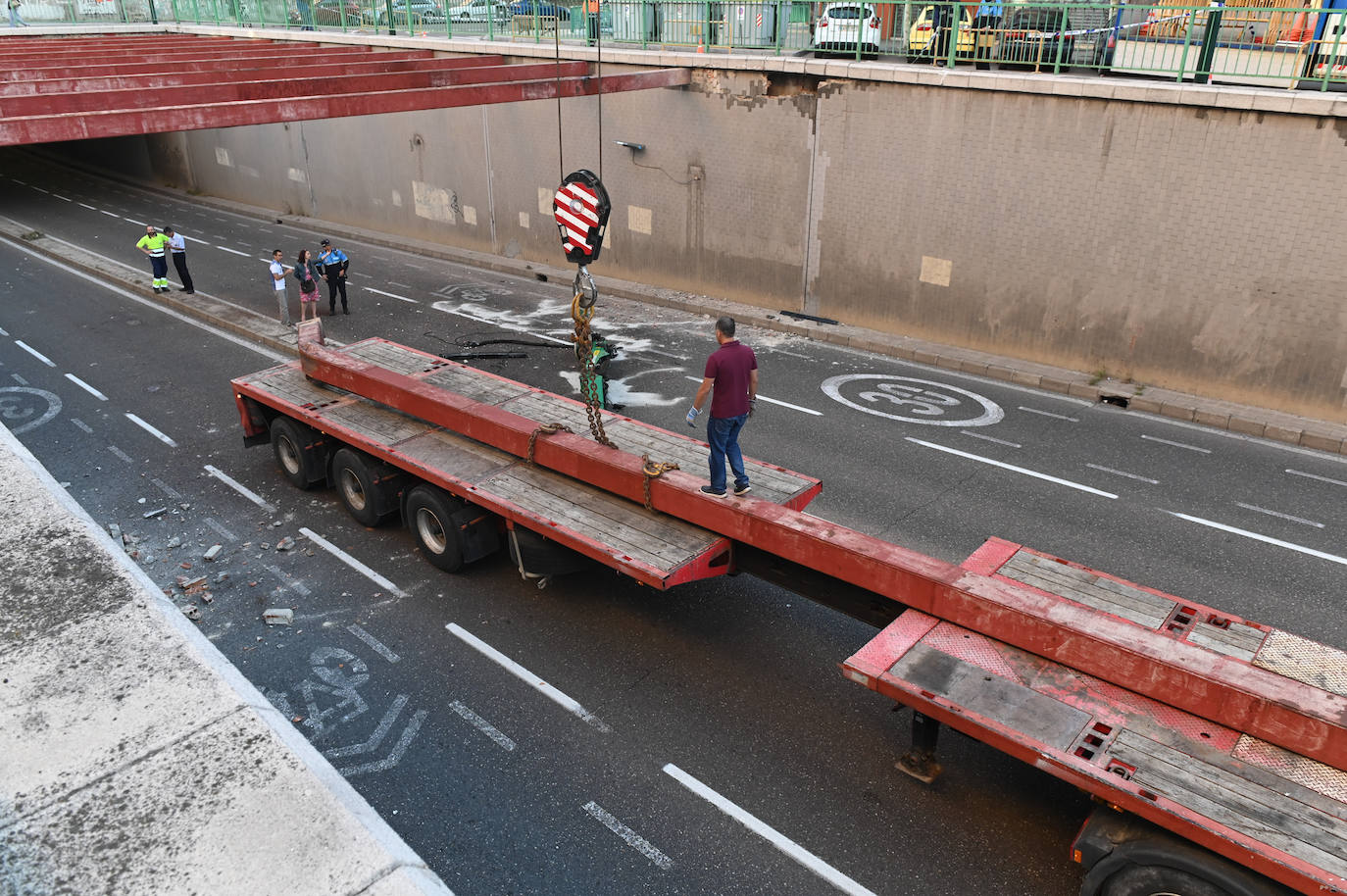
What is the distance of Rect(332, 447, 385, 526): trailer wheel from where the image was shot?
34.8ft

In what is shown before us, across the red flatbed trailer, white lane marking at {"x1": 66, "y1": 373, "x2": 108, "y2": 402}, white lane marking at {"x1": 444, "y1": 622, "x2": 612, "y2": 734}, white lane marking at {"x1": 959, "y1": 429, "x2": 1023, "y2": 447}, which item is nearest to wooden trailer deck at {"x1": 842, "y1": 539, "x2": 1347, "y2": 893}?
the red flatbed trailer

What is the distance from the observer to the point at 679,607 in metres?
9.27

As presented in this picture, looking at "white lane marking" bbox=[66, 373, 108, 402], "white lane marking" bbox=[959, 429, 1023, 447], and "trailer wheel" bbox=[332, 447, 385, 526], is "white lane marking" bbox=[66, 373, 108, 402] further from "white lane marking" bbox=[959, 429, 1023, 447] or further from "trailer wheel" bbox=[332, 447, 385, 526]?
"white lane marking" bbox=[959, 429, 1023, 447]

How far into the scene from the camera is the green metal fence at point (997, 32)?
46.2ft

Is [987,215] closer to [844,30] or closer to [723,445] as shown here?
[844,30]

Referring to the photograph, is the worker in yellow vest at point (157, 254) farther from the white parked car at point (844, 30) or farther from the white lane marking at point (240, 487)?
the white parked car at point (844, 30)

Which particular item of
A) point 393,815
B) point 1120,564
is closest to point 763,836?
point 393,815

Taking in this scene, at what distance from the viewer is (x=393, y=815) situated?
676cm

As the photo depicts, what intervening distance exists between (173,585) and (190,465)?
340 centimetres

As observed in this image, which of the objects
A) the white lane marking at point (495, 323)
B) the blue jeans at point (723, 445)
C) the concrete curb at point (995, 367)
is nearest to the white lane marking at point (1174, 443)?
the concrete curb at point (995, 367)

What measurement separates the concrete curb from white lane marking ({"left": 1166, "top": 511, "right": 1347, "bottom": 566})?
3.76 m

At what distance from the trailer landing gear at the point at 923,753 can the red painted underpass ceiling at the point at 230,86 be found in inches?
346

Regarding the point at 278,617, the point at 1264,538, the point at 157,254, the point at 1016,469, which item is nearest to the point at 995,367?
the point at 1016,469

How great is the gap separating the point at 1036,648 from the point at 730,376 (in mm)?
3250
